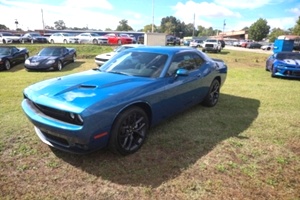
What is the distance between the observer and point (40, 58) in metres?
11.9

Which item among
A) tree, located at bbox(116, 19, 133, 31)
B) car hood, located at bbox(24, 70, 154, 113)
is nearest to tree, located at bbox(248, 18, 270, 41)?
tree, located at bbox(116, 19, 133, 31)

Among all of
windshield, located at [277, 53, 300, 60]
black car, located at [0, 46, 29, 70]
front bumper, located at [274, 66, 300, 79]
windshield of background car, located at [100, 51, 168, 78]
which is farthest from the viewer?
black car, located at [0, 46, 29, 70]

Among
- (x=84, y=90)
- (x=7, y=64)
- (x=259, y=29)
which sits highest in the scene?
(x=259, y=29)

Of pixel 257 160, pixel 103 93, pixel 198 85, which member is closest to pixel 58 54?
pixel 198 85

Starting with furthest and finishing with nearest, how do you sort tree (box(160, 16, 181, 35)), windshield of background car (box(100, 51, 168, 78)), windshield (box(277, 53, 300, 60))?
tree (box(160, 16, 181, 35)), windshield (box(277, 53, 300, 60)), windshield of background car (box(100, 51, 168, 78))

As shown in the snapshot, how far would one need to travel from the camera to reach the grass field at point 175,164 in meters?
2.79

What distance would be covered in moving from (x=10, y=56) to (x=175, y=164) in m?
12.6

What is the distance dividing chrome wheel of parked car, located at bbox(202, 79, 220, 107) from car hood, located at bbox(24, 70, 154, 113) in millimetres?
2367

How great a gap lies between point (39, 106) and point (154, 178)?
179 centimetres

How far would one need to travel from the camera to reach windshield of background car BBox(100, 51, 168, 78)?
13.4 feet

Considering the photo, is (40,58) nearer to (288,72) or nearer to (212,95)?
(212,95)

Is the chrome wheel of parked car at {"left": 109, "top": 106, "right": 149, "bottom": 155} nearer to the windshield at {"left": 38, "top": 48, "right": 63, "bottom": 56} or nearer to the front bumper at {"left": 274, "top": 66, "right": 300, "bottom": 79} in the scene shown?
the front bumper at {"left": 274, "top": 66, "right": 300, "bottom": 79}

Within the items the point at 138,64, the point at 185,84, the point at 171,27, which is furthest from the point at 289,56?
the point at 171,27

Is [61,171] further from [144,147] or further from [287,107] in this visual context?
[287,107]
